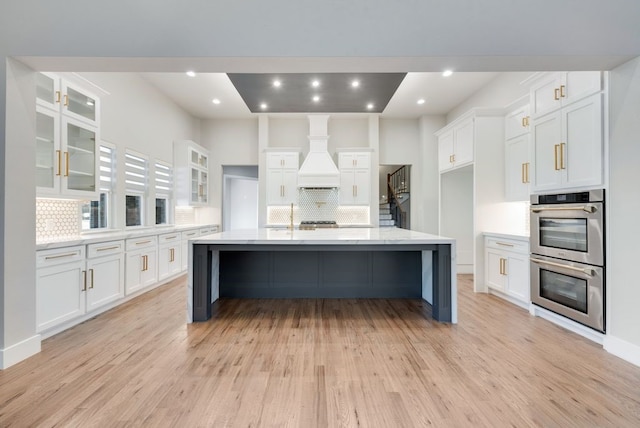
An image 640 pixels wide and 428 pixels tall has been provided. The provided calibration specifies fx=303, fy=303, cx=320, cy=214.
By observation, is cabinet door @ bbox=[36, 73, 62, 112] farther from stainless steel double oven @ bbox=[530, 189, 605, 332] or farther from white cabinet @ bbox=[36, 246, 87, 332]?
stainless steel double oven @ bbox=[530, 189, 605, 332]

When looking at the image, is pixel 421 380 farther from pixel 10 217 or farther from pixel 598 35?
pixel 10 217

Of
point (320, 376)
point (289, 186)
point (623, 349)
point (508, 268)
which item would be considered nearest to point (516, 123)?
point (508, 268)

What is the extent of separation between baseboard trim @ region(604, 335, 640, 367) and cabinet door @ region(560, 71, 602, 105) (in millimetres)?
2102

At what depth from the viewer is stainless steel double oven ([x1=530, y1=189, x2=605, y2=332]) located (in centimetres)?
262

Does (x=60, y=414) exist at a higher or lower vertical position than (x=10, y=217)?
lower

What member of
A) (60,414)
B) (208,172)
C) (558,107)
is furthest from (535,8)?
(208,172)

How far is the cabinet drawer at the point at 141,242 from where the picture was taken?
402 cm

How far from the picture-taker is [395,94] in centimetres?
567

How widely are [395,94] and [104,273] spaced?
17.5 feet

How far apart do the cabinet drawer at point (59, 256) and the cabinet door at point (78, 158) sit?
1.99 ft

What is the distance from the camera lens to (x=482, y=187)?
448cm

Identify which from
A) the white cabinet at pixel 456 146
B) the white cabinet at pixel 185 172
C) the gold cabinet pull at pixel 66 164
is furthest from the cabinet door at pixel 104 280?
the white cabinet at pixel 456 146

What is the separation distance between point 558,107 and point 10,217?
194 inches

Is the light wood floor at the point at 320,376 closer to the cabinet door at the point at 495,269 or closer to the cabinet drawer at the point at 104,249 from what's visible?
the cabinet drawer at the point at 104,249
